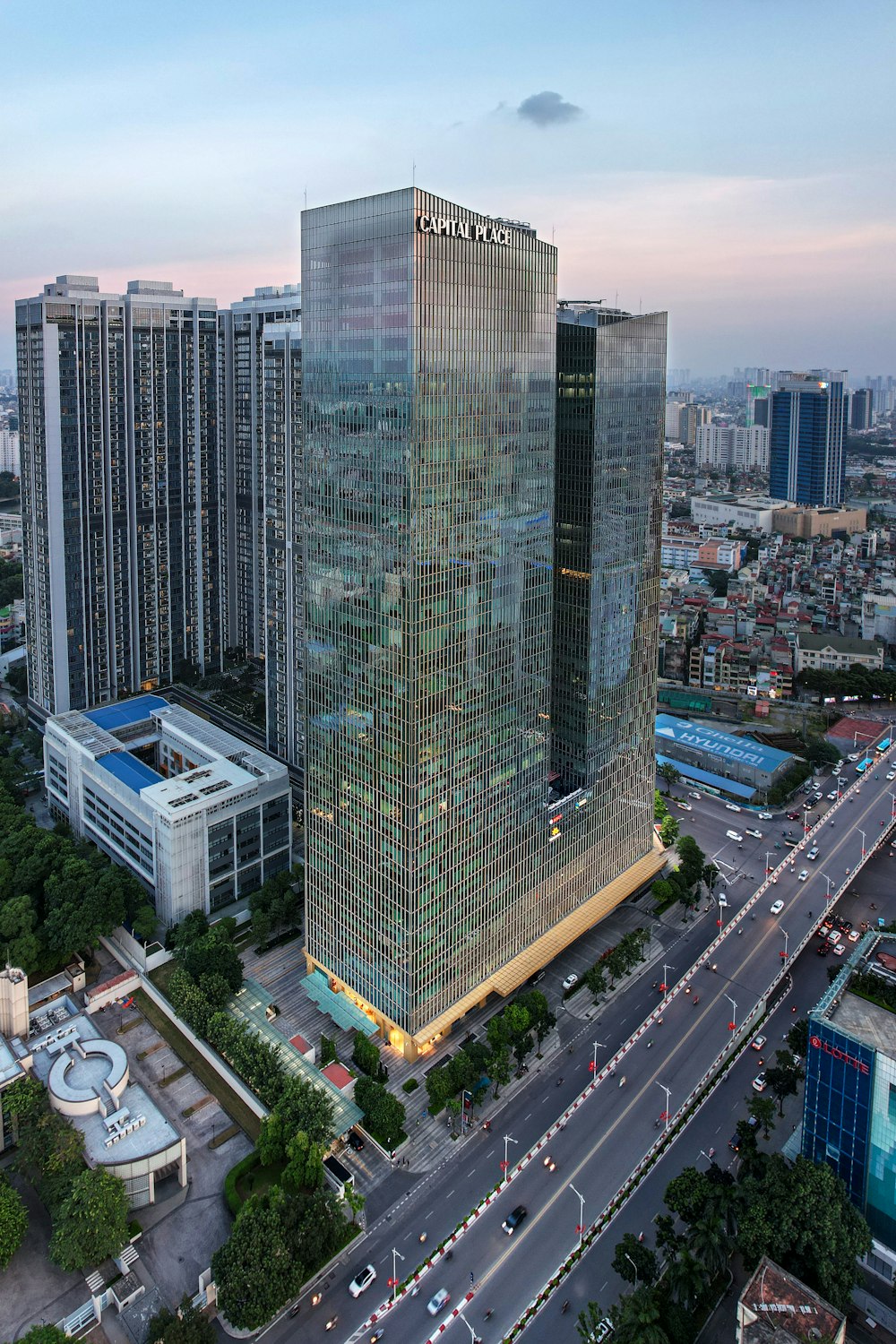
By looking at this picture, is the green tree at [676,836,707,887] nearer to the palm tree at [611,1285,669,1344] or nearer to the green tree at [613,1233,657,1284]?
the green tree at [613,1233,657,1284]

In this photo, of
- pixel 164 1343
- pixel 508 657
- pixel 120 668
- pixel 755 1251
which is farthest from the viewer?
pixel 120 668

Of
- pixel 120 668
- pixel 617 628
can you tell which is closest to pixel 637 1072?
pixel 617 628

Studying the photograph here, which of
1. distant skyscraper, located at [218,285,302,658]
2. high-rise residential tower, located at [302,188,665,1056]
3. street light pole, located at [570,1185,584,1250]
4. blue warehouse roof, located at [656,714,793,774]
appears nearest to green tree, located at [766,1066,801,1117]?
street light pole, located at [570,1185,584,1250]

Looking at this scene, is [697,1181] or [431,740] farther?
[431,740]

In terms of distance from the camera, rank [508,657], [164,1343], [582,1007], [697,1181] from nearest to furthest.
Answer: [164,1343] < [697,1181] < [508,657] < [582,1007]

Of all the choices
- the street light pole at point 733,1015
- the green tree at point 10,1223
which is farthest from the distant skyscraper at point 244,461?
the green tree at point 10,1223

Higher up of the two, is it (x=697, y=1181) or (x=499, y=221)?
(x=499, y=221)

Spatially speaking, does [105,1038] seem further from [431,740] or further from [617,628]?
[617,628]

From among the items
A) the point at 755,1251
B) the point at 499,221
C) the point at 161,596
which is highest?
the point at 499,221
